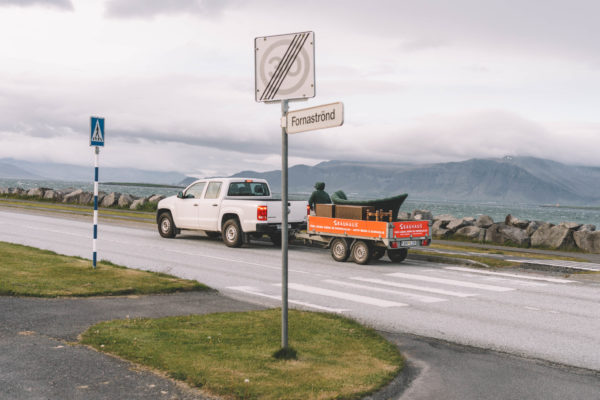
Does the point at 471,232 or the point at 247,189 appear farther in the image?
the point at 471,232

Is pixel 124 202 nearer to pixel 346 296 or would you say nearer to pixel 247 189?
pixel 247 189

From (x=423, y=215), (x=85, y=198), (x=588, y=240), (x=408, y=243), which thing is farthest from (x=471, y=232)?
(x=85, y=198)

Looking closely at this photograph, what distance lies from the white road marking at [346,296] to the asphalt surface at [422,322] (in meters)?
0.02

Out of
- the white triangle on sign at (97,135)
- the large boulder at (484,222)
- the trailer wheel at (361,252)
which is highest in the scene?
the white triangle on sign at (97,135)

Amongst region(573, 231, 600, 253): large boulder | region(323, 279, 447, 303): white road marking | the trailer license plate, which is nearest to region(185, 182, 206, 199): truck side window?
the trailer license plate

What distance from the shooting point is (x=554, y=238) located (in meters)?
22.5

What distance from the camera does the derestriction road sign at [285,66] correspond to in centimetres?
613

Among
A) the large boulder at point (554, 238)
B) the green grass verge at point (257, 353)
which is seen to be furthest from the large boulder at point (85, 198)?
the green grass verge at point (257, 353)

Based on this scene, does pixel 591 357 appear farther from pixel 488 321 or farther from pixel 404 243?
pixel 404 243

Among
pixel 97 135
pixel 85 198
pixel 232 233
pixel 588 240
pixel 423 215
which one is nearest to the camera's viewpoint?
pixel 97 135

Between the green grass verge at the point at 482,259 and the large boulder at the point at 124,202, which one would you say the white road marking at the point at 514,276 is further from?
the large boulder at the point at 124,202

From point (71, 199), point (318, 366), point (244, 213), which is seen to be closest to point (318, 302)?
point (318, 366)

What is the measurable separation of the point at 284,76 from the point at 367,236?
9921 mm

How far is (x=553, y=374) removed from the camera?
6418 mm
